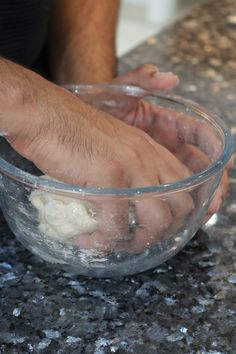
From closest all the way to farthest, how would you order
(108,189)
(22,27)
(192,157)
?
(108,189), (192,157), (22,27)

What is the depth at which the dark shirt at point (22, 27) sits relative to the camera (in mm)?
980

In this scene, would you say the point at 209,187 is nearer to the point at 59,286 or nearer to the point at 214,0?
the point at 59,286

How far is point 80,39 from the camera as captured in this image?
1.21 metres

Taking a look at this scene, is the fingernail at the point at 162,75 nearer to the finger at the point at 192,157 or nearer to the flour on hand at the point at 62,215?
the finger at the point at 192,157

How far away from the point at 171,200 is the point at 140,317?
121mm

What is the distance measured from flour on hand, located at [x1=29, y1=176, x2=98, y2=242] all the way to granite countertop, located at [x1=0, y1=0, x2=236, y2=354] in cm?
6

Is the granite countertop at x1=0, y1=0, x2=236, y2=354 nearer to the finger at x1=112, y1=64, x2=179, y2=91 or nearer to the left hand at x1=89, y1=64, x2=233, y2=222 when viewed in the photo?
the left hand at x1=89, y1=64, x2=233, y2=222

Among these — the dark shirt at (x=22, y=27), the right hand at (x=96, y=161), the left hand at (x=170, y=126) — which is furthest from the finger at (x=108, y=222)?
the dark shirt at (x=22, y=27)

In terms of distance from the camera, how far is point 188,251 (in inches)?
29.0

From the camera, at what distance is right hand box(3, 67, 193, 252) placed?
2.04 feet

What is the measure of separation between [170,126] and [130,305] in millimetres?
280

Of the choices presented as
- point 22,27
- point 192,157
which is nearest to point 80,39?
point 22,27

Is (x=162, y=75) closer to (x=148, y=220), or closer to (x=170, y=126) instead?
(x=170, y=126)

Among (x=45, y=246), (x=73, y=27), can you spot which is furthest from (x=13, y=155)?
(x=73, y=27)
